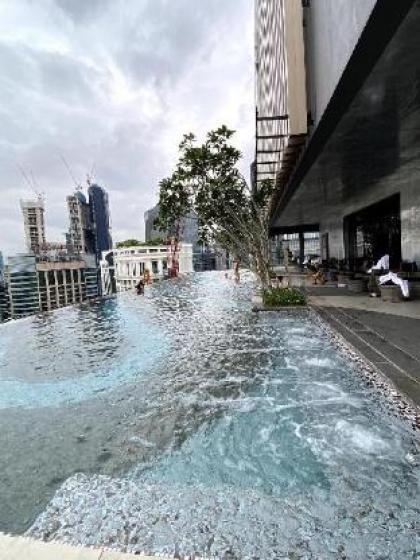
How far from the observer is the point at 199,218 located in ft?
55.0

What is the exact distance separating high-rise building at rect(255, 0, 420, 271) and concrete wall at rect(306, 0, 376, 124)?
0.05 ft

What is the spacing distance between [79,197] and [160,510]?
6898 inches

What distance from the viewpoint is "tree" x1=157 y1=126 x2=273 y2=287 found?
1412 cm

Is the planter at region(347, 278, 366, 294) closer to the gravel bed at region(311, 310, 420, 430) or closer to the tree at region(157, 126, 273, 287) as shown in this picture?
the tree at region(157, 126, 273, 287)

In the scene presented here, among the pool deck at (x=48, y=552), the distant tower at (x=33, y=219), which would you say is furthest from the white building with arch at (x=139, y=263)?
the distant tower at (x=33, y=219)

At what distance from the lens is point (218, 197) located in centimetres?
1538

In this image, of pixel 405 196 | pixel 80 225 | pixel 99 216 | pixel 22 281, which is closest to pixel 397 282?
pixel 405 196

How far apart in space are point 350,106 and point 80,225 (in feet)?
565

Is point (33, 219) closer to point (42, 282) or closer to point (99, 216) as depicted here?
point (99, 216)

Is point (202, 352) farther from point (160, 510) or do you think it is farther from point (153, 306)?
point (153, 306)

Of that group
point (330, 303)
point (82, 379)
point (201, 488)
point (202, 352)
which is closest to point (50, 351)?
point (82, 379)

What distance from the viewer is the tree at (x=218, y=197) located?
46.3ft

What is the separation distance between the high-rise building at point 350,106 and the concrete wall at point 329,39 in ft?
0.05

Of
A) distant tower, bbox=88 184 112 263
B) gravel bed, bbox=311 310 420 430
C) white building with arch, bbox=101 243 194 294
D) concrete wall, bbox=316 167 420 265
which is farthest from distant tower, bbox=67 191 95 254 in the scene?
gravel bed, bbox=311 310 420 430
